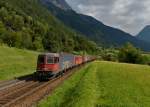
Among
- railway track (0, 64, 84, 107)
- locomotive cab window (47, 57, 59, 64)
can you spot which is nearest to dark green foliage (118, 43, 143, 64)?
locomotive cab window (47, 57, 59, 64)

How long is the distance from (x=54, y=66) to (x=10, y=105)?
23.1 metres

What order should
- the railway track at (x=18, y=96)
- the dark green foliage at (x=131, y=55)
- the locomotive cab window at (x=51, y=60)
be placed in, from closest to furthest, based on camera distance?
the railway track at (x=18, y=96)
the locomotive cab window at (x=51, y=60)
the dark green foliage at (x=131, y=55)

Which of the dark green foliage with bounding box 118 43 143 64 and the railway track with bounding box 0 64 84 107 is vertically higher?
the dark green foliage with bounding box 118 43 143 64

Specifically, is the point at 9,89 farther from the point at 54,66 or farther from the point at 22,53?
the point at 22,53

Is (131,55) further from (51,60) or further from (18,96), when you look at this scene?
(18,96)

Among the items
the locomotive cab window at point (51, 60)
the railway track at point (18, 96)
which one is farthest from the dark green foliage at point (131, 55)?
the railway track at point (18, 96)

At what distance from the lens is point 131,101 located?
2469 cm

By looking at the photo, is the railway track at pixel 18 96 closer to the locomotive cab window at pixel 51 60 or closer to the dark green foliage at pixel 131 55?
the locomotive cab window at pixel 51 60

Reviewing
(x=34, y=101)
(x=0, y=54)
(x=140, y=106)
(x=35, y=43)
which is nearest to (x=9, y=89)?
(x=34, y=101)

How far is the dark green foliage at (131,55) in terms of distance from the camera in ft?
415

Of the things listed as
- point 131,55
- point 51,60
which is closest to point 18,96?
point 51,60

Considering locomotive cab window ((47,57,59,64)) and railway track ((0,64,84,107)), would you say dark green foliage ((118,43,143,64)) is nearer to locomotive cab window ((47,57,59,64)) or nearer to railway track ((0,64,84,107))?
locomotive cab window ((47,57,59,64))

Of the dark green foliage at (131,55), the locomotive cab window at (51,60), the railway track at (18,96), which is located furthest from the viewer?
the dark green foliage at (131,55)

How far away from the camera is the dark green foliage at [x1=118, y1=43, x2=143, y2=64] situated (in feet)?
415
